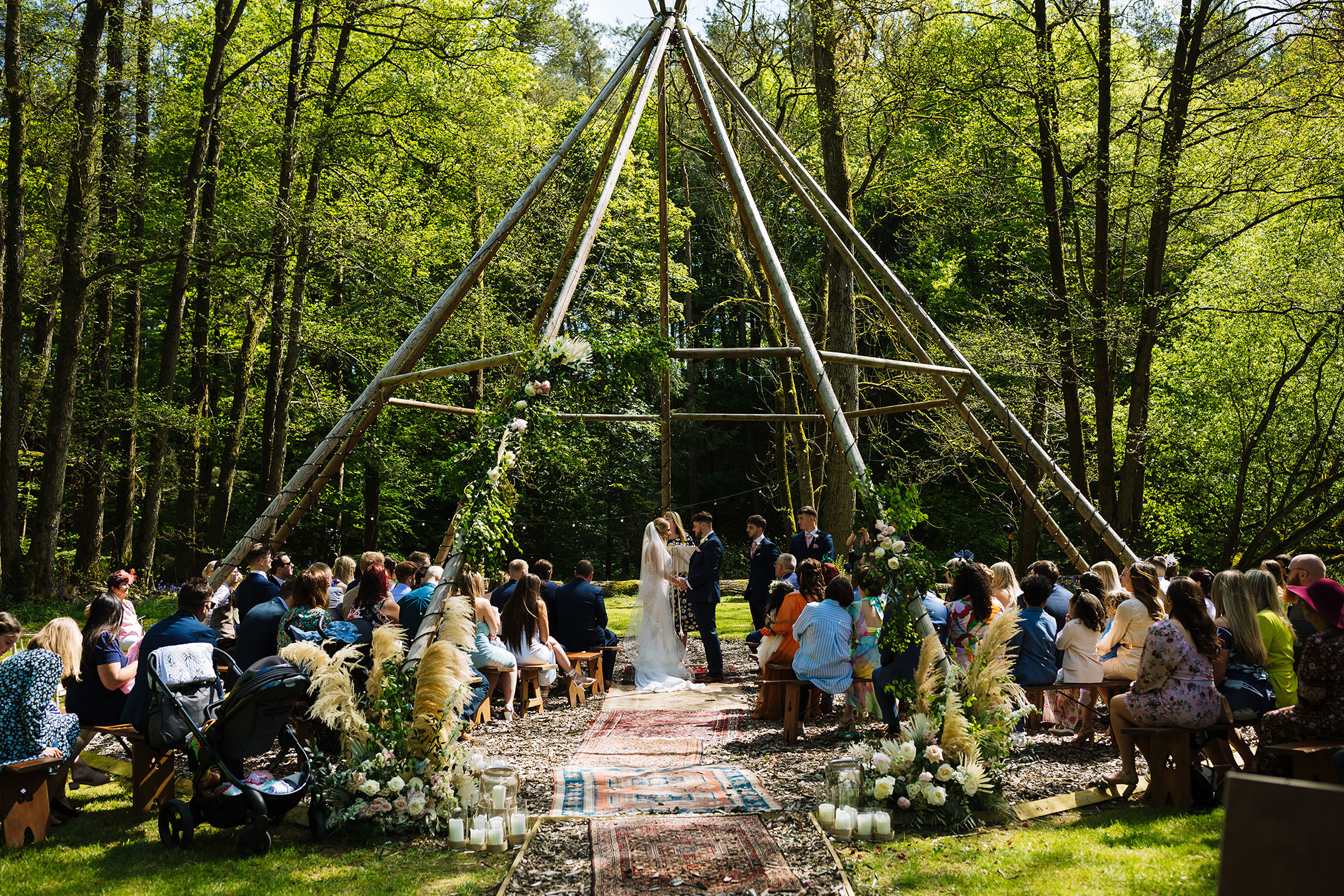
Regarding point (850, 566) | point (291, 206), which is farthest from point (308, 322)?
point (850, 566)

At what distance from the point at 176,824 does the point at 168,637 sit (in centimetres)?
134

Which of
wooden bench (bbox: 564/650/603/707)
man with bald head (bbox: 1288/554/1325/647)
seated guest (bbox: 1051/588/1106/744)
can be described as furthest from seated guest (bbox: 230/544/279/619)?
man with bald head (bbox: 1288/554/1325/647)

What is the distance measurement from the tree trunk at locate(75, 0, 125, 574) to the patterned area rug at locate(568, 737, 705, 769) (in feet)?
35.6

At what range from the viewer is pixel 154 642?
6.56 metres

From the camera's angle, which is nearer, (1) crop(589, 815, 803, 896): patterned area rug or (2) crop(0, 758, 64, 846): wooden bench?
(1) crop(589, 815, 803, 896): patterned area rug

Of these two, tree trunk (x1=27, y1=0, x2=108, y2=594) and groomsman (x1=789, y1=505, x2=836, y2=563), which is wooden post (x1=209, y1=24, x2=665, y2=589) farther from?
tree trunk (x1=27, y1=0, x2=108, y2=594)

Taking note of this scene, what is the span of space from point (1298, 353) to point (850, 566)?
10199mm

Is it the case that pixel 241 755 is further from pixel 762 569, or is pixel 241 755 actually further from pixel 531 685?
pixel 762 569

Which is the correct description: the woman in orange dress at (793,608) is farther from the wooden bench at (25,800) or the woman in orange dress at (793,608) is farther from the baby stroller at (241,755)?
the wooden bench at (25,800)

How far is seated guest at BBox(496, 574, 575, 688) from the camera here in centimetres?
972

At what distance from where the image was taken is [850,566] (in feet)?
33.7

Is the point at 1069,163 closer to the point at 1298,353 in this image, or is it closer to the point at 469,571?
the point at 1298,353

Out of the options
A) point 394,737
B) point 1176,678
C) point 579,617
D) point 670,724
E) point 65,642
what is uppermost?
point 65,642

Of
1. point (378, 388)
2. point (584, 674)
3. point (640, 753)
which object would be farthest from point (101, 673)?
point (584, 674)
